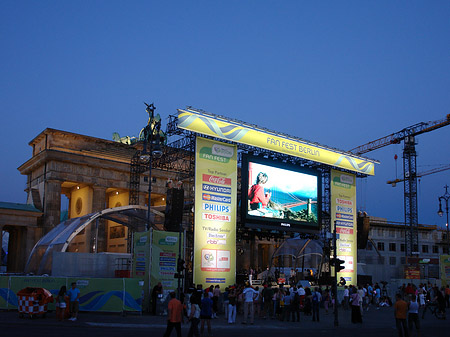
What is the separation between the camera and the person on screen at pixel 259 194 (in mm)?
38719

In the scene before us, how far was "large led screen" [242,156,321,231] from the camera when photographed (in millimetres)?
38719

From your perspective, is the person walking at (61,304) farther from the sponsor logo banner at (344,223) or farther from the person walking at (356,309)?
the sponsor logo banner at (344,223)

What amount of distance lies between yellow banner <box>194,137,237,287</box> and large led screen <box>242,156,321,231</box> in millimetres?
2353

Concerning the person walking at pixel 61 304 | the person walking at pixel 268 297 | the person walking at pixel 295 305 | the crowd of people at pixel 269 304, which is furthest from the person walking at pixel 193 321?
the person walking at pixel 268 297

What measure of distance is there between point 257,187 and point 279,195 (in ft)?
8.54

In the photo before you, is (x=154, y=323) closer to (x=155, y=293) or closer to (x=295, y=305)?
(x=155, y=293)

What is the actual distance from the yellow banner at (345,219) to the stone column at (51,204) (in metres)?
29.1

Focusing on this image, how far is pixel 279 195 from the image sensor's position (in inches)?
1609

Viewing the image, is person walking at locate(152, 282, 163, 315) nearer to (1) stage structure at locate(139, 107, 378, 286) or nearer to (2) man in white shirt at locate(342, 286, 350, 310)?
(1) stage structure at locate(139, 107, 378, 286)

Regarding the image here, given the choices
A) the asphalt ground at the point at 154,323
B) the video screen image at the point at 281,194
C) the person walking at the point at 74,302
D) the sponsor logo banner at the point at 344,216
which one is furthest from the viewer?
the sponsor logo banner at the point at 344,216

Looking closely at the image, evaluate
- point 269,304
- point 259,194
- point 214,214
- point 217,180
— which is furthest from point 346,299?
point 217,180

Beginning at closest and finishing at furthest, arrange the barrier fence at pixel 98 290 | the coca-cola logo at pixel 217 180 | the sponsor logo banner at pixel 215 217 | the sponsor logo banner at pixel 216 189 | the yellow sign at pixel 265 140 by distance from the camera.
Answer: the barrier fence at pixel 98 290 → the sponsor logo banner at pixel 215 217 → the yellow sign at pixel 265 140 → the sponsor logo banner at pixel 216 189 → the coca-cola logo at pixel 217 180

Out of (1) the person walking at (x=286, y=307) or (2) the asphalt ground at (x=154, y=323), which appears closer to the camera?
(2) the asphalt ground at (x=154, y=323)

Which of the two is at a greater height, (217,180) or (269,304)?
(217,180)
